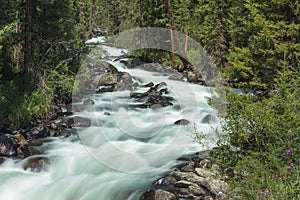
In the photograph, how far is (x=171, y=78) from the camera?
2250 cm

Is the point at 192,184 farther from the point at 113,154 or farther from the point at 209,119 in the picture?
the point at 209,119

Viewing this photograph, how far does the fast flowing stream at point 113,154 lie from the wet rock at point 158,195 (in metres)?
0.37

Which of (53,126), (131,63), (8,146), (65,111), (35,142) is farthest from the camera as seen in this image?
(131,63)

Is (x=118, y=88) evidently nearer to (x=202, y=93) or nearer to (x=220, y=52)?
(x=202, y=93)

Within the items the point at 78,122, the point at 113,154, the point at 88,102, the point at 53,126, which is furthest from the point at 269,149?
the point at 88,102

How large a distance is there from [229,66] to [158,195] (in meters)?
12.6

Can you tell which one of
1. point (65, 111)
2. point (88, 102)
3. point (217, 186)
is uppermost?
point (217, 186)

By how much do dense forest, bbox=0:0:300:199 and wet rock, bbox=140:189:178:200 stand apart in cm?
135

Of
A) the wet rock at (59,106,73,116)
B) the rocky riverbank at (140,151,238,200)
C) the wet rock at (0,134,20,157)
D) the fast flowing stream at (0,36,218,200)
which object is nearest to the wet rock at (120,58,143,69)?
the fast flowing stream at (0,36,218,200)

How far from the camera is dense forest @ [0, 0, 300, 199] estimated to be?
5703mm

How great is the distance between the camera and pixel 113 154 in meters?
10.7

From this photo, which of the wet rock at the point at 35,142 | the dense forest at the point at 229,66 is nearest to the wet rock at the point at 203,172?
the dense forest at the point at 229,66

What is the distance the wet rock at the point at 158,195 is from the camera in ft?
24.1

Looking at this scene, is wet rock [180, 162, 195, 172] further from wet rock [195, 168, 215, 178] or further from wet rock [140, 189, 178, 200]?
wet rock [140, 189, 178, 200]
